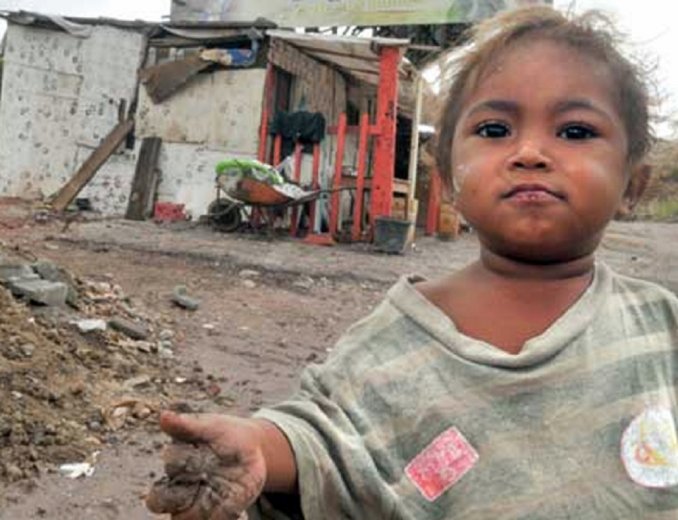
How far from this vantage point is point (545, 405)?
50.1 inches

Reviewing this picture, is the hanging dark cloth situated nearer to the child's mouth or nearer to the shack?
the shack

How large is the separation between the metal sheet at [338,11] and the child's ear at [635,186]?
1248 centimetres

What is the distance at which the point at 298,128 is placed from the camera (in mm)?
12000

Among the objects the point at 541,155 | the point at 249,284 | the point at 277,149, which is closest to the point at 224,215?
the point at 277,149

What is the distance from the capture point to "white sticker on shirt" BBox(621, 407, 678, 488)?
1.25 m

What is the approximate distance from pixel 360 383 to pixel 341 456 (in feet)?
0.48

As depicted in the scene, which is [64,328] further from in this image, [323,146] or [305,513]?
[323,146]

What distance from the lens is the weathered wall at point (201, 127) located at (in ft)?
40.8

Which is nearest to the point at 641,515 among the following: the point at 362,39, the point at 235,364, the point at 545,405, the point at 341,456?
the point at 545,405

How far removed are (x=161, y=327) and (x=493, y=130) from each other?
4157 mm

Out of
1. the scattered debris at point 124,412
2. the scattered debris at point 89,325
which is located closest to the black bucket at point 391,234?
the scattered debris at point 89,325

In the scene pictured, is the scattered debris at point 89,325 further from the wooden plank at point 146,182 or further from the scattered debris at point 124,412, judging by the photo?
the wooden plank at point 146,182

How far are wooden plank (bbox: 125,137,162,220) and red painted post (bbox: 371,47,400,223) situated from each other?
3.81 meters

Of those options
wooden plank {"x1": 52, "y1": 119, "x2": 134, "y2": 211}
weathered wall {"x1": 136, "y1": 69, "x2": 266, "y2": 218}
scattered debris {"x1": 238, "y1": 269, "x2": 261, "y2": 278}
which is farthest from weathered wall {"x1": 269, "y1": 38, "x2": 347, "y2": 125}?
scattered debris {"x1": 238, "y1": 269, "x2": 261, "y2": 278}
